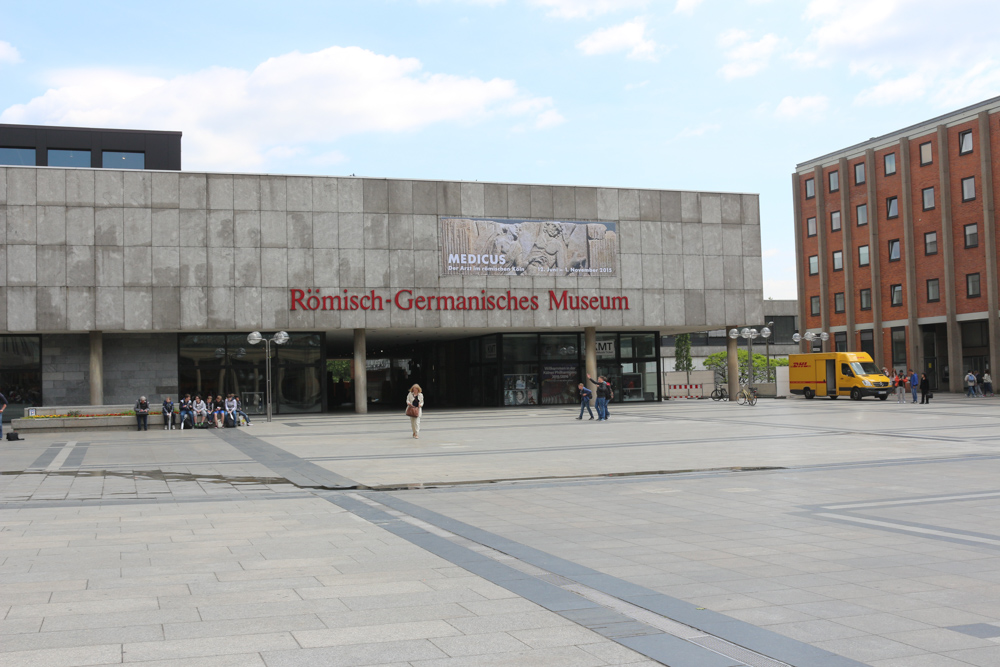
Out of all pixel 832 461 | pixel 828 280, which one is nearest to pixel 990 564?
pixel 832 461

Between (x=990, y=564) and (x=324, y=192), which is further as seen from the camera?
(x=324, y=192)

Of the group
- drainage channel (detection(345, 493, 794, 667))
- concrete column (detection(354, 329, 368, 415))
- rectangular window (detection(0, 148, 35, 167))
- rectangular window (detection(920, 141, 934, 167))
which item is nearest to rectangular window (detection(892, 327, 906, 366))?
rectangular window (detection(920, 141, 934, 167))

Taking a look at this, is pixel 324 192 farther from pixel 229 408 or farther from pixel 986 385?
pixel 986 385

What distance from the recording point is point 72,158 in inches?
1820

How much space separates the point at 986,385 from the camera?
50.7 meters

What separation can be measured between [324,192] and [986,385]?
37.6 meters

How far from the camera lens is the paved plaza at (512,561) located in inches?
221

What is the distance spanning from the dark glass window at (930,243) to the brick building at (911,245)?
0.07m

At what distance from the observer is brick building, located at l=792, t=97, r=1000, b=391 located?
55438 mm

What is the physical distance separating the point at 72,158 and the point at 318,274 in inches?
672

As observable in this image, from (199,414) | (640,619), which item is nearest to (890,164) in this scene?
(199,414)

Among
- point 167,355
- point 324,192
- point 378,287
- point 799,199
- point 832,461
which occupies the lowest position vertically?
point 832,461

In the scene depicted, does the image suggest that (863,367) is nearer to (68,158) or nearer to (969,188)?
(969,188)

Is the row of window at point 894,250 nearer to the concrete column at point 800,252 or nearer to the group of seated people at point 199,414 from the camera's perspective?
the concrete column at point 800,252
